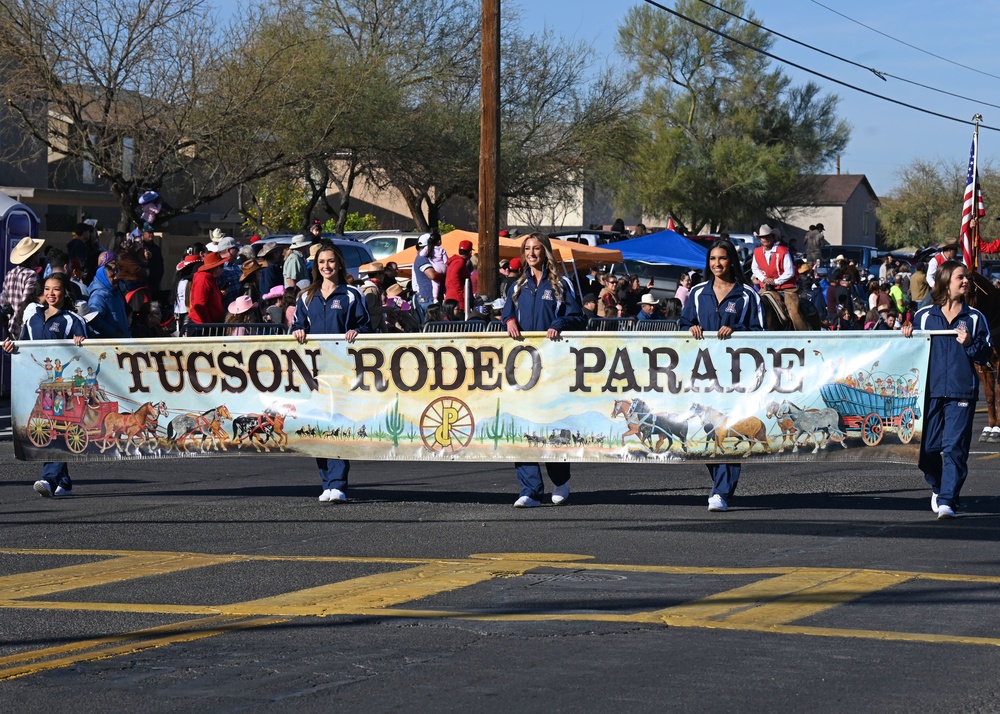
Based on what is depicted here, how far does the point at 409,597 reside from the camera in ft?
23.5

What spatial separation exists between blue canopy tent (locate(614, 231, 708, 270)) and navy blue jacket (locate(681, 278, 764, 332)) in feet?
64.1

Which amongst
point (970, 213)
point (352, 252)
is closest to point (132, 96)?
point (352, 252)

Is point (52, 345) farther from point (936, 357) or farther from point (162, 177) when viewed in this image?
point (162, 177)

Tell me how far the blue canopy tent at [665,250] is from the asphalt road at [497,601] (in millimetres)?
18596

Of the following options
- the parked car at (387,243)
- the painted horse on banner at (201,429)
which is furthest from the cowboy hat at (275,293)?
the parked car at (387,243)

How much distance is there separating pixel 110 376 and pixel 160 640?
5.26 meters

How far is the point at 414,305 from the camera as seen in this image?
2283 centimetres

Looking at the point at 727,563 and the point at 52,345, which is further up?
the point at 52,345

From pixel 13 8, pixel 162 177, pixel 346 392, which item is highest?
pixel 13 8

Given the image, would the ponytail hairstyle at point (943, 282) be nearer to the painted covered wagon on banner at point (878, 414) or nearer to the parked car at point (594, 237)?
the painted covered wagon on banner at point (878, 414)

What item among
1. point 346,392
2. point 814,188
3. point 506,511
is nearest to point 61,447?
point 346,392

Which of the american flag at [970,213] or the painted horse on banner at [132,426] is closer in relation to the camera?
the painted horse on banner at [132,426]

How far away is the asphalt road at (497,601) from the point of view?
544 centimetres

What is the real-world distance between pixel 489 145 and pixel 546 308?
10.4 m
